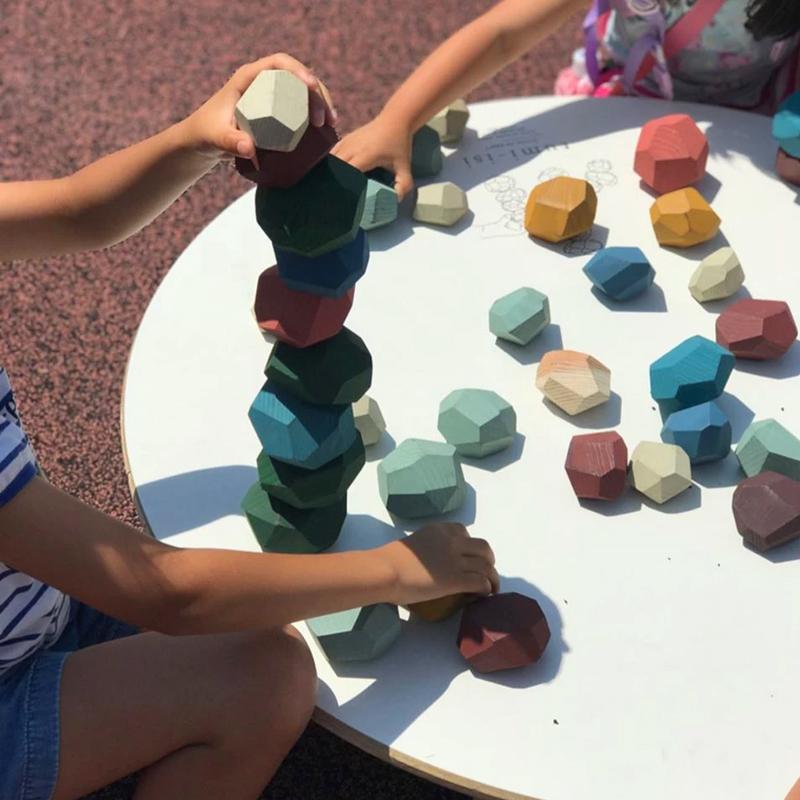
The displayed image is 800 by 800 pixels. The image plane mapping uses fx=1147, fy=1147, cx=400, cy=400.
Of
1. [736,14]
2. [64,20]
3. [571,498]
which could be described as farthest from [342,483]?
[64,20]

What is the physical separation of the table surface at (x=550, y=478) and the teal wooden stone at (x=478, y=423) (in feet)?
0.07

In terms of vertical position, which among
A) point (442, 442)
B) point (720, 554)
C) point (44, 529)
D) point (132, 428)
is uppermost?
point (44, 529)

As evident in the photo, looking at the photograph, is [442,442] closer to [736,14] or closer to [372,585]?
[372,585]

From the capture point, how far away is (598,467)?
971 mm

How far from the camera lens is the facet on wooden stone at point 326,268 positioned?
0.79 m

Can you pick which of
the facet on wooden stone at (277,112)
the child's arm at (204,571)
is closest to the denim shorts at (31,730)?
the child's arm at (204,571)

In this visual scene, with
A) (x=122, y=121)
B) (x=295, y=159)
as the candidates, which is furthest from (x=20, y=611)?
(x=122, y=121)

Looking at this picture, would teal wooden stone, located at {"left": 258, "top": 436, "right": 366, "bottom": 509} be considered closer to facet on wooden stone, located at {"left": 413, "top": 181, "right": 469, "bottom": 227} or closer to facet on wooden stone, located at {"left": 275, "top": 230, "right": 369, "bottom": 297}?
facet on wooden stone, located at {"left": 275, "top": 230, "right": 369, "bottom": 297}

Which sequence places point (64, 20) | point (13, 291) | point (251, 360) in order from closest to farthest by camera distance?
point (251, 360) → point (13, 291) → point (64, 20)

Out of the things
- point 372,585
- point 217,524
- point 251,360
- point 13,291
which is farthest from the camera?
point 13,291

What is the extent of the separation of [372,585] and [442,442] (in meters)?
0.19

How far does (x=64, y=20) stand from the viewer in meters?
2.19

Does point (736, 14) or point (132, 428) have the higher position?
point (132, 428)

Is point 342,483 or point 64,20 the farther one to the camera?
point 64,20
